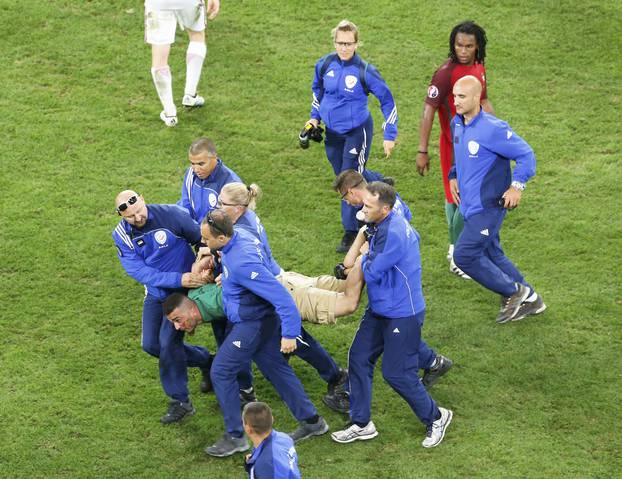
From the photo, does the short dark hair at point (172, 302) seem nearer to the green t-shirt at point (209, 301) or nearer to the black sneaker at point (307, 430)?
the green t-shirt at point (209, 301)

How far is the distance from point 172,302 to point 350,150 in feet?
10.0

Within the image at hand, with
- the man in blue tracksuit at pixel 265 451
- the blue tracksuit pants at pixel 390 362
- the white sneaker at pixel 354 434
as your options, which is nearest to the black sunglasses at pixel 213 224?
the blue tracksuit pants at pixel 390 362

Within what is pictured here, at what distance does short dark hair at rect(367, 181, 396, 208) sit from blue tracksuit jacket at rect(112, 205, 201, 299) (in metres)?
1.53

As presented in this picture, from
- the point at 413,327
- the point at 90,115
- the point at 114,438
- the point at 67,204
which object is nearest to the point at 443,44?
the point at 90,115

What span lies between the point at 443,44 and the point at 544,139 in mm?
2331

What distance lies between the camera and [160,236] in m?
8.10

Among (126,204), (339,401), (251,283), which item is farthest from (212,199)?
(339,401)

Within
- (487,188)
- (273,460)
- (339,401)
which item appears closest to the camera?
(273,460)

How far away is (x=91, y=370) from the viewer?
352 inches

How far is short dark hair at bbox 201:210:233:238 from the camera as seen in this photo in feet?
24.4

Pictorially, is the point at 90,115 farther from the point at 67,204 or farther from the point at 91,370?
the point at 91,370

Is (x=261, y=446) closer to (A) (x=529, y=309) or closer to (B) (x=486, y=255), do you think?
(B) (x=486, y=255)

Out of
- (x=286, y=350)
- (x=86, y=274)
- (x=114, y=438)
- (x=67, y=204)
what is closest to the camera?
(x=286, y=350)

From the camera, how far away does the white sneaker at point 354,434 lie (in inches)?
319
